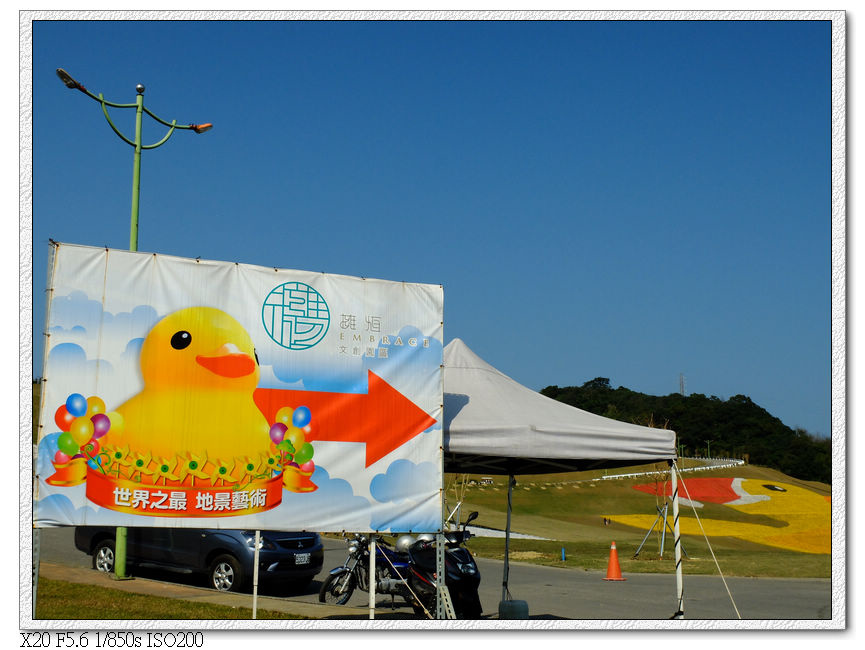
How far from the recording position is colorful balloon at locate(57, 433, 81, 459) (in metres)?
7.61

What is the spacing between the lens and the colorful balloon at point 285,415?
829 cm

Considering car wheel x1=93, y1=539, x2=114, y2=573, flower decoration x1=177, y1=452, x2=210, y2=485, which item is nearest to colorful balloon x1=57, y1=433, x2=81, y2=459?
flower decoration x1=177, y1=452, x2=210, y2=485

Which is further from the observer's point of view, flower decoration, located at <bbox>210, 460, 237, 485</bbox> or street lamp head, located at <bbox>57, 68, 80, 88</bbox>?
street lamp head, located at <bbox>57, 68, 80, 88</bbox>

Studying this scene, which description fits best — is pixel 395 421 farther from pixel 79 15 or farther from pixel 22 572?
pixel 79 15

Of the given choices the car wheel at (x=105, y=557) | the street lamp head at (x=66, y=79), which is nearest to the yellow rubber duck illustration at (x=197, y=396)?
the car wheel at (x=105, y=557)

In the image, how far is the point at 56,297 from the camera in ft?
25.0

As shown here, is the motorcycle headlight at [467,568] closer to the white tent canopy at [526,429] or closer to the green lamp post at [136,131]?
the white tent canopy at [526,429]

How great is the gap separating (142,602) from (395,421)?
4250 mm

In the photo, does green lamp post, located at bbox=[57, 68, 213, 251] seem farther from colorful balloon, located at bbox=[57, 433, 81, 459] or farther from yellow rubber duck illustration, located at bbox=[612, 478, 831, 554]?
yellow rubber duck illustration, located at bbox=[612, 478, 831, 554]

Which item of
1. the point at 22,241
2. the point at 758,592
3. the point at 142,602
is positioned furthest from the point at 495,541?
the point at 22,241

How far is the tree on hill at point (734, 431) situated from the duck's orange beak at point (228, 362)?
5579 centimetres

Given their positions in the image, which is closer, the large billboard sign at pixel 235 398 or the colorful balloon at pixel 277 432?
the large billboard sign at pixel 235 398

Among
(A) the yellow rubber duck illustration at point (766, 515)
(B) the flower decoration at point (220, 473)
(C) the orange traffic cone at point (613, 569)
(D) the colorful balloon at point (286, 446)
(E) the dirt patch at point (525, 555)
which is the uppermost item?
(D) the colorful balloon at point (286, 446)

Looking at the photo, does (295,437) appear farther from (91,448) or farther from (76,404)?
(76,404)
